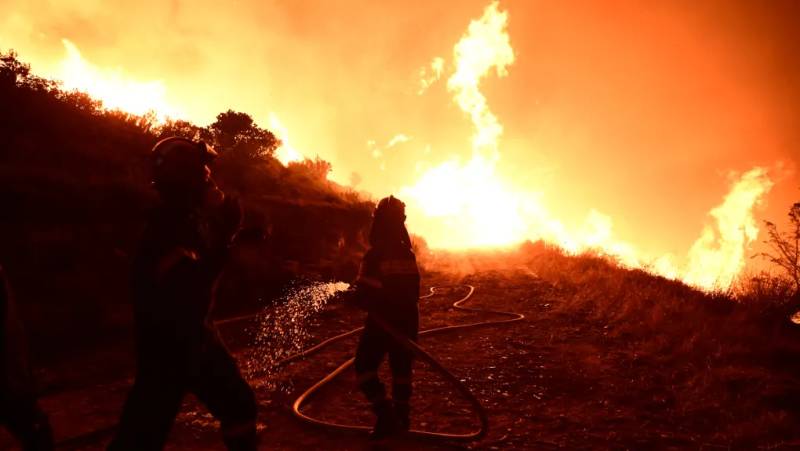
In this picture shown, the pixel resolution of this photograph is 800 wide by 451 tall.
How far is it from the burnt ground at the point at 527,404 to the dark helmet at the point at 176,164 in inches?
110

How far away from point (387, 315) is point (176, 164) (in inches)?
90.8

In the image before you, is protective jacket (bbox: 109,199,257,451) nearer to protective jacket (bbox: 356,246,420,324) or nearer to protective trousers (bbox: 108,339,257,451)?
protective trousers (bbox: 108,339,257,451)

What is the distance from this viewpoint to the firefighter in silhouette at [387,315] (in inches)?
151

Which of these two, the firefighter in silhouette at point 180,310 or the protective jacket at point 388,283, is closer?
the firefighter in silhouette at point 180,310

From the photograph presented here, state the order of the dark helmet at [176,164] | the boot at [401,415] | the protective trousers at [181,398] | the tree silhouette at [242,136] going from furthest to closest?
1. the tree silhouette at [242,136]
2. the boot at [401,415]
3. the dark helmet at [176,164]
4. the protective trousers at [181,398]

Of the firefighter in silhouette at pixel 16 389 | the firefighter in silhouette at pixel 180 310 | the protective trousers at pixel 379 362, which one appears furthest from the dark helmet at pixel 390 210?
the firefighter in silhouette at pixel 16 389

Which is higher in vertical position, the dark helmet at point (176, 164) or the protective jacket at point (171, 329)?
the dark helmet at point (176, 164)

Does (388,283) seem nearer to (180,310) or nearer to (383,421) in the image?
(383,421)

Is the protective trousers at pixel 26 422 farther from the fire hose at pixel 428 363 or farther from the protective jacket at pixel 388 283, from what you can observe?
the protective jacket at pixel 388 283

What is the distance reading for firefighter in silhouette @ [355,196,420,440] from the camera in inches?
151

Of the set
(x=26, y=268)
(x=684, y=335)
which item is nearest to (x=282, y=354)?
(x=26, y=268)

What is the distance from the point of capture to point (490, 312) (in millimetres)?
9070

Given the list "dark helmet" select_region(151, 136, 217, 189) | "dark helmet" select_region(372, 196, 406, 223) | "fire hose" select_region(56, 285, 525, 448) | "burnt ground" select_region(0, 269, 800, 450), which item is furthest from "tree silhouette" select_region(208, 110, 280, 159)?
"dark helmet" select_region(151, 136, 217, 189)

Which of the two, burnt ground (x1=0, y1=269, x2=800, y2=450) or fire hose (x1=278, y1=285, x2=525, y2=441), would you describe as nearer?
fire hose (x1=278, y1=285, x2=525, y2=441)
